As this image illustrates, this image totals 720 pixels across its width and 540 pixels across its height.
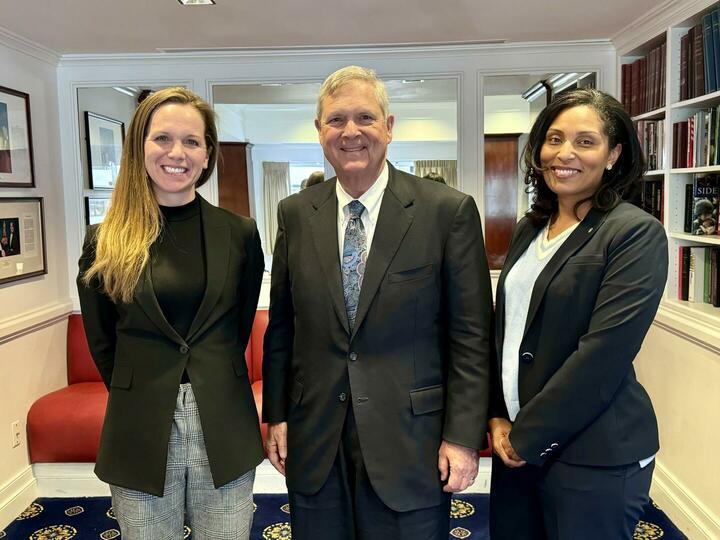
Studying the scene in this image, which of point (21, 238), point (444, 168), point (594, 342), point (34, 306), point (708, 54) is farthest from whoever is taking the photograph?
point (444, 168)

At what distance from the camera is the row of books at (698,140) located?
99.5 inches

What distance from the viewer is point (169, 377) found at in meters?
1.47

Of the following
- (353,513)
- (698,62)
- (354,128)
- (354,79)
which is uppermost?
(698,62)

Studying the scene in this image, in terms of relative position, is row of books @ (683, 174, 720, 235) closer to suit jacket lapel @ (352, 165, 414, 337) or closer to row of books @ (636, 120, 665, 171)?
row of books @ (636, 120, 665, 171)

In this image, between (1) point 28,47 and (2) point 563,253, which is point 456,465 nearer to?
(2) point 563,253

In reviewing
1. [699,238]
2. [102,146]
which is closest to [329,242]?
[699,238]

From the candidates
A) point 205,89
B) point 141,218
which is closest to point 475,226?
point 141,218

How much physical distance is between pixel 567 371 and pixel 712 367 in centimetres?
148

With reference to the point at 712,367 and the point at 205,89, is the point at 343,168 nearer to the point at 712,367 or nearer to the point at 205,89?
the point at 712,367

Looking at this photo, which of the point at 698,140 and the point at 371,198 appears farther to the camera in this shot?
the point at 698,140

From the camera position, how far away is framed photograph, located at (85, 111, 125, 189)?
11.7ft

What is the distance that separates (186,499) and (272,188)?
245 centimetres

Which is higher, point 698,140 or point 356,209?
point 698,140

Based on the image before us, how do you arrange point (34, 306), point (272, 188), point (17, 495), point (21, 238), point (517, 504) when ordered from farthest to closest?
point (272, 188), point (34, 306), point (21, 238), point (17, 495), point (517, 504)
